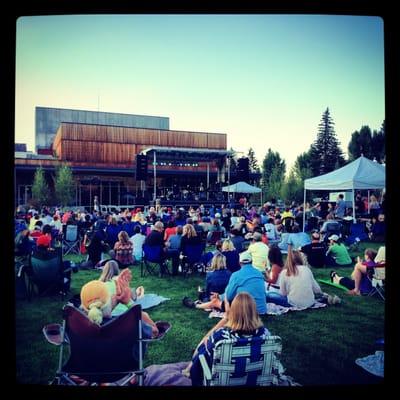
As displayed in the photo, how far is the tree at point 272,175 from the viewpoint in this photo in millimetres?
4924

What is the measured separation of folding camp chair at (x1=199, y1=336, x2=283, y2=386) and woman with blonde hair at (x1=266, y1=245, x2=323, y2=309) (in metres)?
1.79

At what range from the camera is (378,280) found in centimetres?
501

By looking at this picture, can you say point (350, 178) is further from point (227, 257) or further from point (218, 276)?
point (218, 276)

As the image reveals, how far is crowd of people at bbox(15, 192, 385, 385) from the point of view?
134 inches

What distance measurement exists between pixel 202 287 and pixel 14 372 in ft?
10.3

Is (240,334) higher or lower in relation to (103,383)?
higher

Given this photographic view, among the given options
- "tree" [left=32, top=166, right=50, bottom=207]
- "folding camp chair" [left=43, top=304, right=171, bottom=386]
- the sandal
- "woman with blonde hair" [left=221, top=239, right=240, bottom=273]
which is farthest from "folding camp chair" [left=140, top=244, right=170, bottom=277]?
"tree" [left=32, top=166, right=50, bottom=207]

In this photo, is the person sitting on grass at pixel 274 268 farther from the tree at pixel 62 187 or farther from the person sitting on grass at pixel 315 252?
the tree at pixel 62 187

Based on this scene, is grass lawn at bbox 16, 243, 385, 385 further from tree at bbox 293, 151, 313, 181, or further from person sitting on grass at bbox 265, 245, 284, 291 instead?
tree at bbox 293, 151, 313, 181

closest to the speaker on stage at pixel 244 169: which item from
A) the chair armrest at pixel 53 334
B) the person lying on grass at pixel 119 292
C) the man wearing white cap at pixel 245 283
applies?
the man wearing white cap at pixel 245 283

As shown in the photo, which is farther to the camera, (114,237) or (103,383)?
(114,237)

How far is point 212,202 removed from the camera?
2003 centimetres

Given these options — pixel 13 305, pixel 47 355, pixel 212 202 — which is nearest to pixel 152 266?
pixel 47 355
